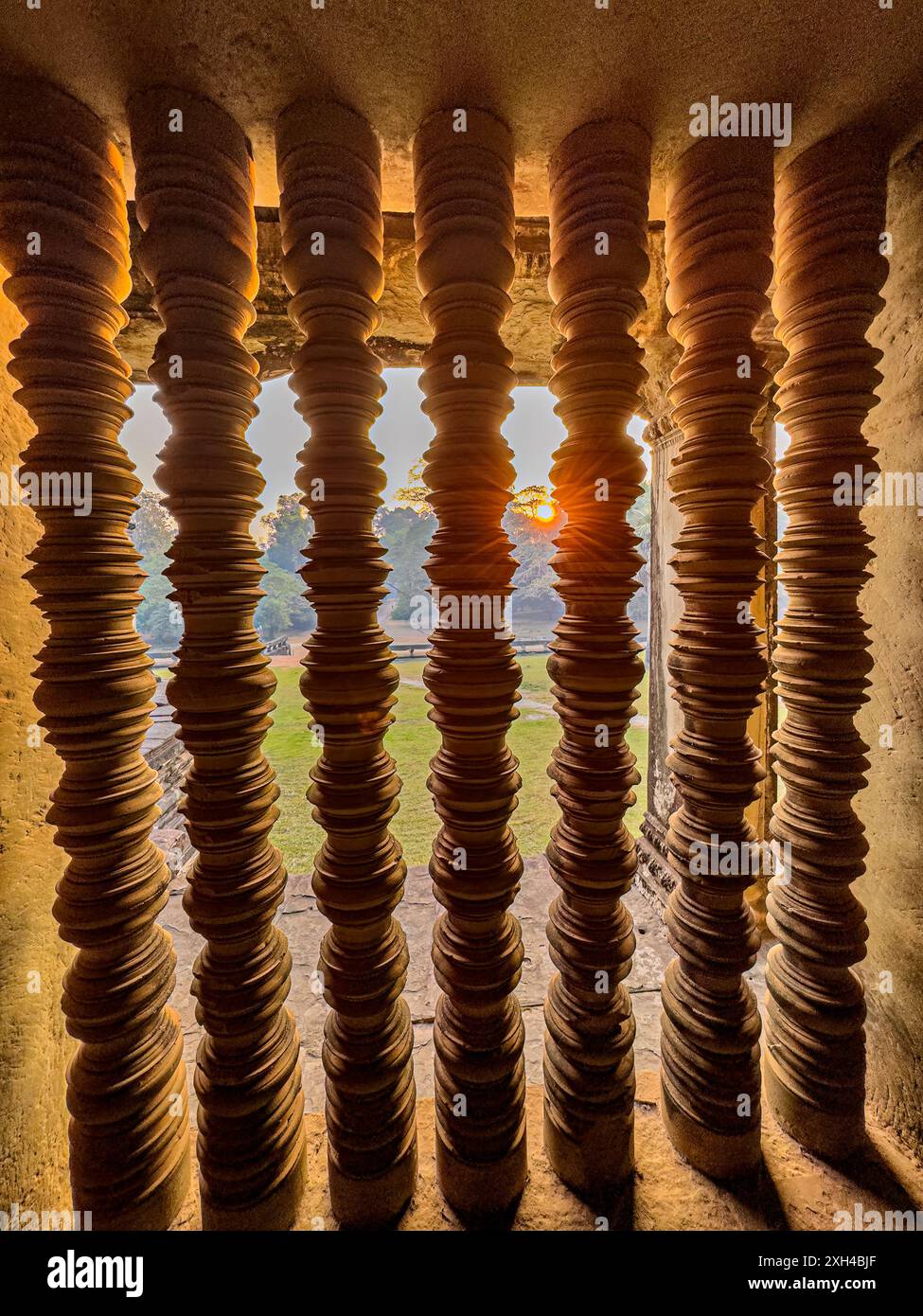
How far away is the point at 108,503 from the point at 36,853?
115 cm

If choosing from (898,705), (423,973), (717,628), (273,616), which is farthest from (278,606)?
(898,705)

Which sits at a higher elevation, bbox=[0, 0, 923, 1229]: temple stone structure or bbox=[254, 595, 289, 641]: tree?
bbox=[254, 595, 289, 641]: tree

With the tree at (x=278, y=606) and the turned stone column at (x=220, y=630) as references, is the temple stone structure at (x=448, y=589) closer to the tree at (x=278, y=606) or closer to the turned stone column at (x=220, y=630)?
the turned stone column at (x=220, y=630)

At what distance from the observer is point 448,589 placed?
159cm

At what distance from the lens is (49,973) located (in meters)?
1.77

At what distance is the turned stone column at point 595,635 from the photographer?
161 centimetres

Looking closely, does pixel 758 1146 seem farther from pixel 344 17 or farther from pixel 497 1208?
pixel 344 17

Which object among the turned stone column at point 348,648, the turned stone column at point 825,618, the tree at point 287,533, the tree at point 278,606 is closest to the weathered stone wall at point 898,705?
the turned stone column at point 825,618

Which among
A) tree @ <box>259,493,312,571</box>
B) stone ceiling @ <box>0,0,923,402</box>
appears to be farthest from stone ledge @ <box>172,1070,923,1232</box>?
tree @ <box>259,493,312,571</box>

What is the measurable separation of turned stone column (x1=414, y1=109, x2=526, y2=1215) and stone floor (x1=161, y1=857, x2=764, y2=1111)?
72 centimetres

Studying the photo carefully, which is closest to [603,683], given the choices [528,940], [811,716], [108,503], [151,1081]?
[811,716]

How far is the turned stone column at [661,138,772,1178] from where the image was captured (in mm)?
1644

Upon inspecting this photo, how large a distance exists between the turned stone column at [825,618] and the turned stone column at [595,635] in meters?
0.55

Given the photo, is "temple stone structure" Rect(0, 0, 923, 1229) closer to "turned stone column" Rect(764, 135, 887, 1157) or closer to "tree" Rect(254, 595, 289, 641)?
"turned stone column" Rect(764, 135, 887, 1157)
